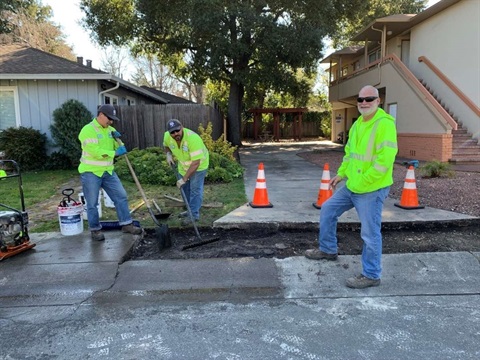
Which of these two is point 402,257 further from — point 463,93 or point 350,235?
point 463,93

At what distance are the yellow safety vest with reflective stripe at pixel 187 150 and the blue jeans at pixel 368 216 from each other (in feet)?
7.28

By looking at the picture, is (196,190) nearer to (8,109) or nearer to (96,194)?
(96,194)

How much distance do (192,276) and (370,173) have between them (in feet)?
6.90

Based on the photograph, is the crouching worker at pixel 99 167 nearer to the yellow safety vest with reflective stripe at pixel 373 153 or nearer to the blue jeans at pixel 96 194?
the blue jeans at pixel 96 194

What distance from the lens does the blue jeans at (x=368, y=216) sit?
3717 mm

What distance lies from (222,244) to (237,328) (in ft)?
6.76

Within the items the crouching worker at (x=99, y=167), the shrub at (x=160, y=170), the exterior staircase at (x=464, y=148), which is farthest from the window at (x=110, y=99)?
the exterior staircase at (x=464, y=148)

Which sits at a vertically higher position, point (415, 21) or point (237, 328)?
point (415, 21)

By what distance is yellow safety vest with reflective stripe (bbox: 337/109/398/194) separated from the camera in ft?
11.6

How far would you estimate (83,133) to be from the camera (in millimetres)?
5027

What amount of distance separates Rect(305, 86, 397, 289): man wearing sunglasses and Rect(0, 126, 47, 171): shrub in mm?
10794

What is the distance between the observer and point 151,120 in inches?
523

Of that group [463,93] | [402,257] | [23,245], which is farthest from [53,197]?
[463,93]

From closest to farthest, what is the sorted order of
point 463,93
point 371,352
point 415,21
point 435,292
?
point 371,352 < point 435,292 < point 463,93 < point 415,21
